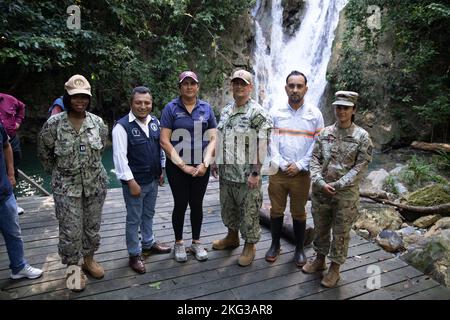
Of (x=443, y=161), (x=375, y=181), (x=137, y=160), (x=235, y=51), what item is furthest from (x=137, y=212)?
(x=235, y=51)

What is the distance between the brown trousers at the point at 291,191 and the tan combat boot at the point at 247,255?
42 cm

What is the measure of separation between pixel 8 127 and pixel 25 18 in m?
5.11

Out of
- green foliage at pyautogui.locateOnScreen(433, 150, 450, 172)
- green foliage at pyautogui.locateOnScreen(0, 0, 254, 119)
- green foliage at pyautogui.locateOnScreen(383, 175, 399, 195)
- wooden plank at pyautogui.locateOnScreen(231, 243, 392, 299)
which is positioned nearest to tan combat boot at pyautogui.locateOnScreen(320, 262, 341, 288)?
wooden plank at pyautogui.locateOnScreen(231, 243, 392, 299)

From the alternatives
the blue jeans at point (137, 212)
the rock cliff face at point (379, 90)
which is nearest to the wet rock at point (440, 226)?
the blue jeans at point (137, 212)

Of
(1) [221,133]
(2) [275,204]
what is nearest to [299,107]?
(1) [221,133]

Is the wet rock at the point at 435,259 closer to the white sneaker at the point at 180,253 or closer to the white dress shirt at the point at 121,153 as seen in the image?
the white sneaker at the point at 180,253

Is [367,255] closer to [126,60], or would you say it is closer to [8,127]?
[8,127]

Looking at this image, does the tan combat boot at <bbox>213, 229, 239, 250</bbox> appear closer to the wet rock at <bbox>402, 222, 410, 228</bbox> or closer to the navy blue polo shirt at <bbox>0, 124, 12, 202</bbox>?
the navy blue polo shirt at <bbox>0, 124, 12, 202</bbox>

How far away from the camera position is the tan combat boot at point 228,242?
11.9 feet

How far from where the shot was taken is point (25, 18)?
738cm

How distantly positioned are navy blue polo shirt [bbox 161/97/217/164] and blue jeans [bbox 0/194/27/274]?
150cm

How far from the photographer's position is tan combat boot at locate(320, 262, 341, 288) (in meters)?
2.98

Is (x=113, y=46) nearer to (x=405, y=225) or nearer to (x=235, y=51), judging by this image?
(x=235, y=51)

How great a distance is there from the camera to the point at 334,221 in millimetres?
2955
